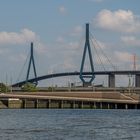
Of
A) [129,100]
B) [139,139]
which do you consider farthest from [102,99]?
[139,139]

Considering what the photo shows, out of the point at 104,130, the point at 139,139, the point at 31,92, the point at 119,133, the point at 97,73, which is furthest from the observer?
→ the point at 97,73

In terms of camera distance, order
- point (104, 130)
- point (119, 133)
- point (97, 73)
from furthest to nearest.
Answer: point (97, 73)
point (104, 130)
point (119, 133)

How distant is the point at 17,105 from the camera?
584ft

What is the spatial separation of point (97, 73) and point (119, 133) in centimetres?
14040

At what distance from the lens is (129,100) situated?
171 m

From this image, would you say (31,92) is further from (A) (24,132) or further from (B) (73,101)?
(A) (24,132)

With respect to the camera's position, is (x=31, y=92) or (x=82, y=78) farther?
(x=82, y=78)

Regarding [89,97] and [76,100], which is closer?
[76,100]

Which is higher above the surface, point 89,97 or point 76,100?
point 89,97

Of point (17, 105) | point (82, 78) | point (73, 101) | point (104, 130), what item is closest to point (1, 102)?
point (17, 105)

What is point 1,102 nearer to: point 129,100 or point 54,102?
point 54,102

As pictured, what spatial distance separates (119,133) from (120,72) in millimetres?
142383

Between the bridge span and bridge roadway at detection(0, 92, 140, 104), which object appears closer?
bridge roadway at detection(0, 92, 140, 104)

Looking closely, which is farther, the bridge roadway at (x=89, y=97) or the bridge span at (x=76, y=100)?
the bridge span at (x=76, y=100)
